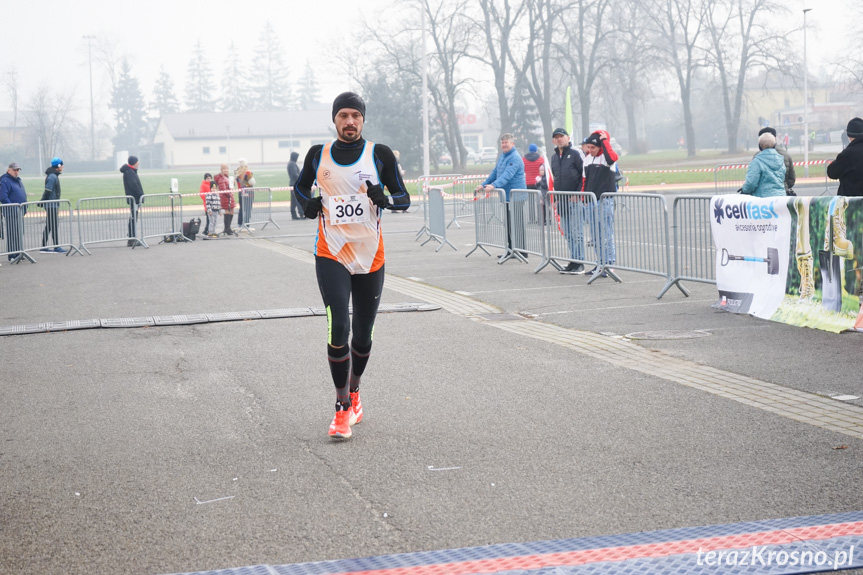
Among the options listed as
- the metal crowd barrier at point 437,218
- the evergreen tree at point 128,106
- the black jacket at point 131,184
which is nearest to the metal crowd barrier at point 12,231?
the black jacket at point 131,184

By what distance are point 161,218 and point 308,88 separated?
143324 millimetres

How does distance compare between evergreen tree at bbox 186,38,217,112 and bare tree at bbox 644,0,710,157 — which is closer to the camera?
bare tree at bbox 644,0,710,157

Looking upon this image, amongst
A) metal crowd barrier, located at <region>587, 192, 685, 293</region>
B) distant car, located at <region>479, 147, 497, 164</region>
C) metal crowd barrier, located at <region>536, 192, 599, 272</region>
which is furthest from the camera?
distant car, located at <region>479, 147, 497, 164</region>

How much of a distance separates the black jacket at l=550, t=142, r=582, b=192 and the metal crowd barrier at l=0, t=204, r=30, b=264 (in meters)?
10.4

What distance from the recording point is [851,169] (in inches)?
450

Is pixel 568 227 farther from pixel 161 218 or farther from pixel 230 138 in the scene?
pixel 230 138

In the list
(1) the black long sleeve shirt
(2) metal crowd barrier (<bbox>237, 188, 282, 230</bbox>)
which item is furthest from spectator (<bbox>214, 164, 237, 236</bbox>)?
(1) the black long sleeve shirt

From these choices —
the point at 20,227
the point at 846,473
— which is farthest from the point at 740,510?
the point at 20,227

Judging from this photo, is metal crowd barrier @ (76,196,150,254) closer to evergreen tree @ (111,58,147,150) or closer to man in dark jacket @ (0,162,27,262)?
man in dark jacket @ (0,162,27,262)

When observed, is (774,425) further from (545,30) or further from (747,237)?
(545,30)

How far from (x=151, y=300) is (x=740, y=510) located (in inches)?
387

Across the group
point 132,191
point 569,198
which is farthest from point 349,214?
point 132,191

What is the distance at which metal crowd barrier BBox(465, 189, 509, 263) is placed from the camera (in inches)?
645

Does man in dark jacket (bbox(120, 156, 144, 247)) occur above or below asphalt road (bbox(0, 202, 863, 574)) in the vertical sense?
above
